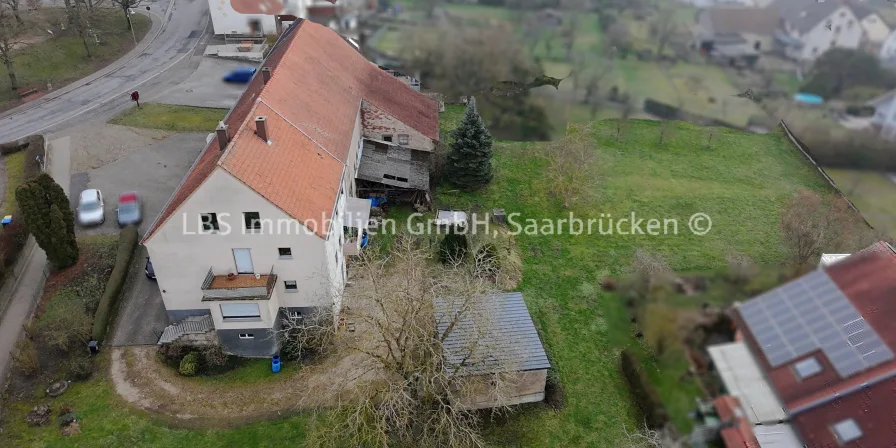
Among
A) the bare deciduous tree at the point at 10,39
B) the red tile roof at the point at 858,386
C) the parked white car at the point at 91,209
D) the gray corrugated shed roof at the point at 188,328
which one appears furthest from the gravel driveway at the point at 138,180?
the red tile roof at the point at 858,386

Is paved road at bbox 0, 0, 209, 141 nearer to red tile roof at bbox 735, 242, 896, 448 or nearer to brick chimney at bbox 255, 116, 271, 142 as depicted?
brick chimney at bbox 255, 116, 271, 142

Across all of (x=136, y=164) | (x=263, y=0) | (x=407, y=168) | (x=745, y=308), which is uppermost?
(x=263, y=0)

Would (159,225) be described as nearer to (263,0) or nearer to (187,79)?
(187,79)

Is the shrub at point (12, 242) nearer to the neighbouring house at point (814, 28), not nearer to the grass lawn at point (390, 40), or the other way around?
the grass lawn at point (390, 40)

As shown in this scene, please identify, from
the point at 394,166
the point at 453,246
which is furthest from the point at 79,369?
the point at 394,166

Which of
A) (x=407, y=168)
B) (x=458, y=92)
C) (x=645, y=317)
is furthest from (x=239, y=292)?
(x=645, y=317)

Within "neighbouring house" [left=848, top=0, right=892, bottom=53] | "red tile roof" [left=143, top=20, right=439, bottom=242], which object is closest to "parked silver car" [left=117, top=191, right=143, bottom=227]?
"red tile roof" [left=143, top=20, right=439, bottom=242]
